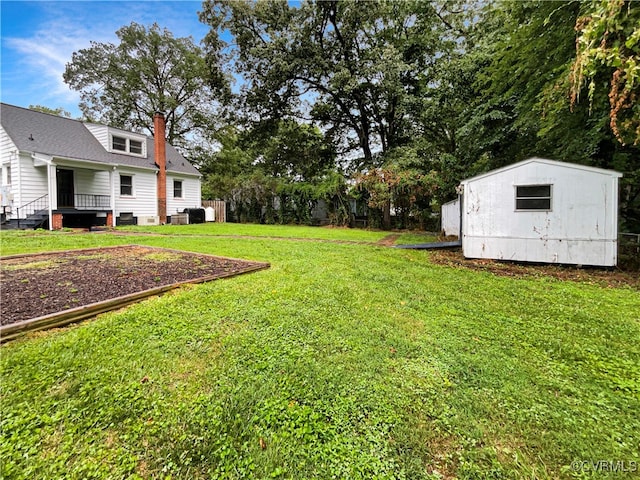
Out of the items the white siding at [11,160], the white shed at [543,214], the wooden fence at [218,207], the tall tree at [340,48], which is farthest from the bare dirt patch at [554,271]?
the wooden fence at [218,207]

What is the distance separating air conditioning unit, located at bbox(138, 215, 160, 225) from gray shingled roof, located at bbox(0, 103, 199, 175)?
8.54 ft

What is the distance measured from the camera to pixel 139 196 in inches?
600

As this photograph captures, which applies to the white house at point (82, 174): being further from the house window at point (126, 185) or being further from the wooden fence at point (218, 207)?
the wooden fence at point (218, 207)

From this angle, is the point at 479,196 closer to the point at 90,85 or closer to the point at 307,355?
the point at 307,355

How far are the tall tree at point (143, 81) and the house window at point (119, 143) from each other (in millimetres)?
9701

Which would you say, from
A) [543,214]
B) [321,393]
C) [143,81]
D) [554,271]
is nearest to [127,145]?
[143,81]

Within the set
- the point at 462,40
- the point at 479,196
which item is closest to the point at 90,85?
the point at 462,40

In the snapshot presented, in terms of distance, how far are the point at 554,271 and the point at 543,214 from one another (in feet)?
4.24

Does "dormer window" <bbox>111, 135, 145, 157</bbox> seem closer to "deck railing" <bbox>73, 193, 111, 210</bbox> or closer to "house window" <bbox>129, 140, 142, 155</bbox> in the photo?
"house window" <bbox>129, 140, 142, 155</bbox>

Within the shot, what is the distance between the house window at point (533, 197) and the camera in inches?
251

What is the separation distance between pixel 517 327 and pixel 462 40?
17.0 m

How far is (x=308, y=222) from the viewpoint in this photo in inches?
682

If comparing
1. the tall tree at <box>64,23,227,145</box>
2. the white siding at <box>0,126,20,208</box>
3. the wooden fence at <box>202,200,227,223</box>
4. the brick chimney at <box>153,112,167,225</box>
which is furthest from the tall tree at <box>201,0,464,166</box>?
the white siding at <box>0,126,20,208</box>

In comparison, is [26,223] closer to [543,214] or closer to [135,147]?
[135,147]
